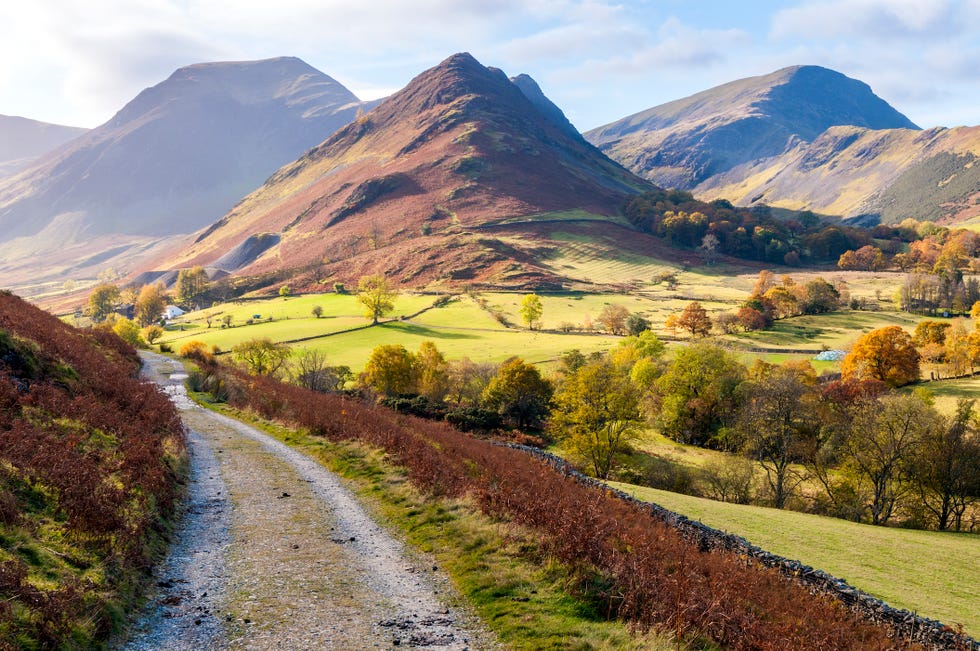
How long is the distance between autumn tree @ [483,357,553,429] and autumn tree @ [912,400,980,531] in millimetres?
37065

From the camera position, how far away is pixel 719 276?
186125 millimetres

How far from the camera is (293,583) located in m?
12.6

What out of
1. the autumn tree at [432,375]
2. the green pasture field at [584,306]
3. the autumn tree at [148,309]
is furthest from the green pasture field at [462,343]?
the autumn tree at [148,309]

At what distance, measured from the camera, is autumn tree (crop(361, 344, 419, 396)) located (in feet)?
239

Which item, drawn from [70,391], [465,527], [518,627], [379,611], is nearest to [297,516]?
[465,527]

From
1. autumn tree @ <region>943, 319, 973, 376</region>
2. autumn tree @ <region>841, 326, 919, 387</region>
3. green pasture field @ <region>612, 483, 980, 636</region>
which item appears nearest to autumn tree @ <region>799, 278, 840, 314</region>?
autumn tree @ <region>943, 319, 973, 376</region>

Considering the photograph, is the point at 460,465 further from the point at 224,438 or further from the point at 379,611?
the point at 224,438

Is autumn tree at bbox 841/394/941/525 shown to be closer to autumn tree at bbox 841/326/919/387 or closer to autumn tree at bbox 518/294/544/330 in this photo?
autumn tree at bbox 841/326/919/387

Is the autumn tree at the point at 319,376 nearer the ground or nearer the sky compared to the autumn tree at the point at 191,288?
nearer the ground

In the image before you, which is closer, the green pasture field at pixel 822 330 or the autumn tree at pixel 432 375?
the autumn tree at pixel 432 375

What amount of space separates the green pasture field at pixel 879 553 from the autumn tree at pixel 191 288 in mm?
180731

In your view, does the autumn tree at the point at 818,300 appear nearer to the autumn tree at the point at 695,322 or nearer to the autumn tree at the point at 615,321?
the autumn tree at the point at 695,322

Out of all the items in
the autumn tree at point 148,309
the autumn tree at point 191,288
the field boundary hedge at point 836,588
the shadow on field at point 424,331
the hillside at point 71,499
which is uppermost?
the autumn tree at point 191,288

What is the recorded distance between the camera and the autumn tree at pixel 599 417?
169 ft
